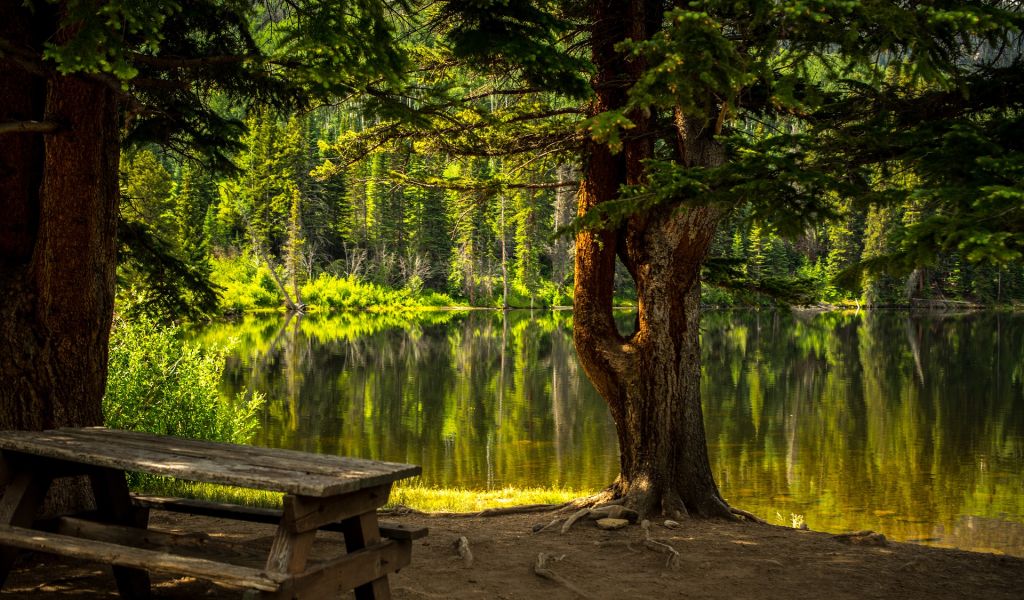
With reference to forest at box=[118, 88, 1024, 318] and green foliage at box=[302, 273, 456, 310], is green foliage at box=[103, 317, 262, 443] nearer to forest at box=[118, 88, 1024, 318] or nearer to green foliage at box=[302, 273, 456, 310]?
forest at box=[118, 88, 1024, 318]

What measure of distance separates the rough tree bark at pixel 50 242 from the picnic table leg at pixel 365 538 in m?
2.34

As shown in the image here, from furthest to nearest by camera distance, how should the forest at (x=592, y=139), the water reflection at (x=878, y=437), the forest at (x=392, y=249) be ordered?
the forest at (x=392, y=249), the water reflection at (x=878, y=437), the forest at (x=592, y=139)

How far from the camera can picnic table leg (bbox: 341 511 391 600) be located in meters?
4.08

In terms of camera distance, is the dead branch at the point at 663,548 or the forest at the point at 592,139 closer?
the forest at the point at 592,139

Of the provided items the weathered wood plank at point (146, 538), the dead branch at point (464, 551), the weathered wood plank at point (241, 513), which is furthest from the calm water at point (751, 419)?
the weathered wood plank at point (146, 538)

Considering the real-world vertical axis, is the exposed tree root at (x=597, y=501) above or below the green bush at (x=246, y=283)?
below

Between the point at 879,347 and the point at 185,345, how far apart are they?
29.7m

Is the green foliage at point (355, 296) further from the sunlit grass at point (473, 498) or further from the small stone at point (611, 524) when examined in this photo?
the small stone at point (611, 524)

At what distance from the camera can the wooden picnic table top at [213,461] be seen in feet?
11.5

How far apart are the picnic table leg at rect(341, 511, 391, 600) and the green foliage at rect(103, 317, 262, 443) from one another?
716 cm

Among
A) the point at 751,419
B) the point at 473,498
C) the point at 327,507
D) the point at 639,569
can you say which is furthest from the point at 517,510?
the point at 751,419

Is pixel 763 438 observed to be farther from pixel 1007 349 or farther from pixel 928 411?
pixel 1007 349

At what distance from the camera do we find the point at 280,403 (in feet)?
66.5

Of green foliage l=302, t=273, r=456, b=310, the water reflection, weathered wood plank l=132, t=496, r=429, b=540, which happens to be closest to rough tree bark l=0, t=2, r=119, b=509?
weathered wood plank l=132, t=496, r=429, b=540
